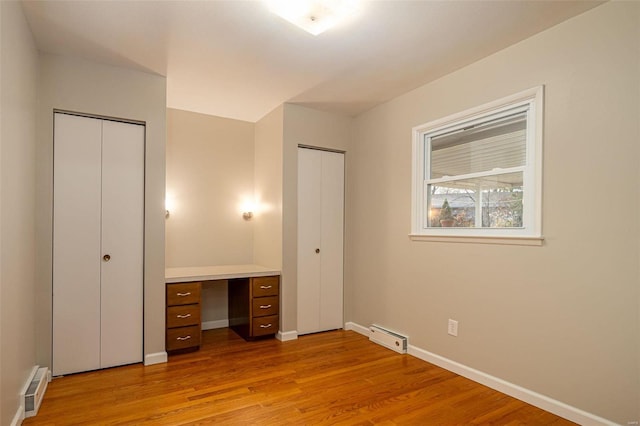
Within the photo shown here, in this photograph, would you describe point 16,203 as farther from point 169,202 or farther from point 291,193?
point 291,193

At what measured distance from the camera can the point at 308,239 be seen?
13.5 ft

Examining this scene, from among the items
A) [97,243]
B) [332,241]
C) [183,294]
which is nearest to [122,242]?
[97,243]

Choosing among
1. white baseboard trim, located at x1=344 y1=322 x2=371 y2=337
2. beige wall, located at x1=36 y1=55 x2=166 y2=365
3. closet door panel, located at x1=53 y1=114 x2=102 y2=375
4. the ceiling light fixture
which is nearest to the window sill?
white baseboard trim, located at x1=344 y1=322 x2=371 y2=337

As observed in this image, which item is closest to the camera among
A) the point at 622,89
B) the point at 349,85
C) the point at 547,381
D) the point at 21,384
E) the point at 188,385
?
the point at 622,89

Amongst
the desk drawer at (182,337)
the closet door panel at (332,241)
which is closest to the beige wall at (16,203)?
the desk drawer at (182,337)

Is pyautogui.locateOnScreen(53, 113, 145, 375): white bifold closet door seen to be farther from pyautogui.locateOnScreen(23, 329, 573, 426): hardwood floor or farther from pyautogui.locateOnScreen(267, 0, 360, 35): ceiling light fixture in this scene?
pyautogui.locateOnScreen(267, 0, 360, 35): ceiling light fixture

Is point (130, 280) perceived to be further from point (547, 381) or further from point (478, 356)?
point (547, 381)

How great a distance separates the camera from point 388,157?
A: 12.4ft

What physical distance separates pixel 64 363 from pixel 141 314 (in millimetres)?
631

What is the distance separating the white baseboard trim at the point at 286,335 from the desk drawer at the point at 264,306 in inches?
8.9

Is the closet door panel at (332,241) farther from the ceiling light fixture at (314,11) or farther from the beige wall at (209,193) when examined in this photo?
the ceiling light fixture at (314,11)

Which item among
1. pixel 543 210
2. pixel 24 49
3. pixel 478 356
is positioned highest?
pixel 24 49

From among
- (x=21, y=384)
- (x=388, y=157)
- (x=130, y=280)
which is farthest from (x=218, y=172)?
(x=21, y=384)

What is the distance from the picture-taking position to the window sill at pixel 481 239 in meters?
2.49
